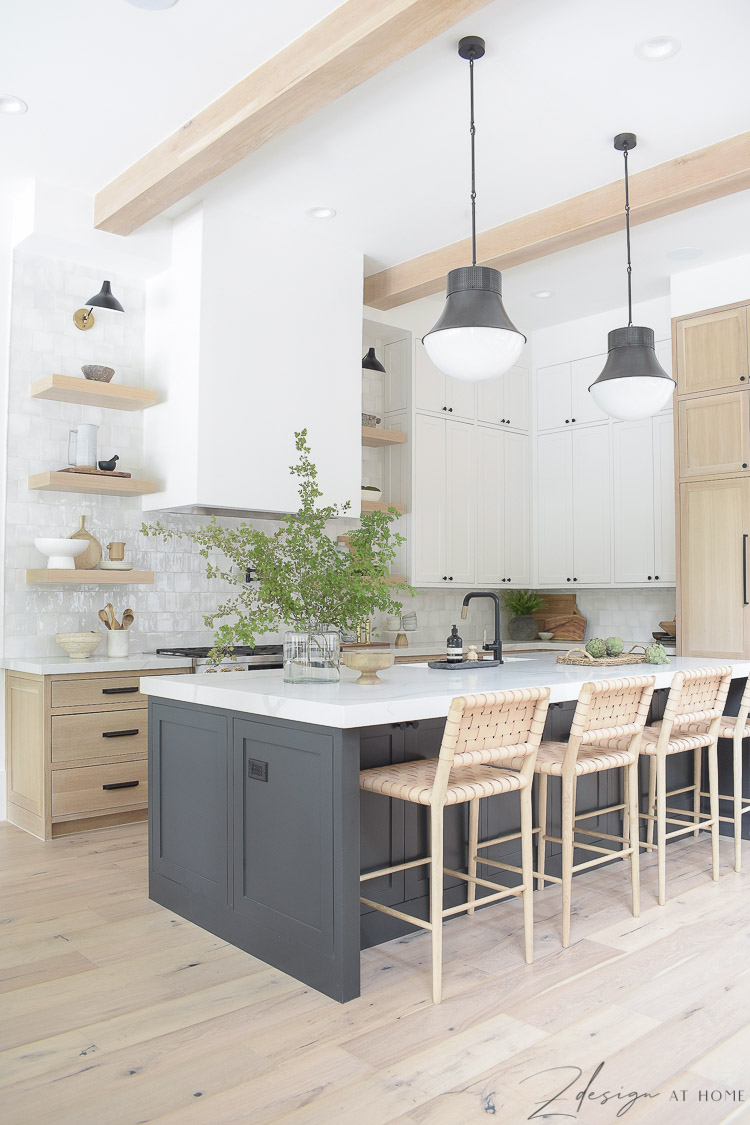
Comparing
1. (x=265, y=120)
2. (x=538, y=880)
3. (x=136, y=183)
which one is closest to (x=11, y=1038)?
(x=538, y=880)

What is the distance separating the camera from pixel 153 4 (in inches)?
121

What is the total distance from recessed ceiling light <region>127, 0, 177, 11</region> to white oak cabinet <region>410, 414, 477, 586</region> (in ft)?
11.4

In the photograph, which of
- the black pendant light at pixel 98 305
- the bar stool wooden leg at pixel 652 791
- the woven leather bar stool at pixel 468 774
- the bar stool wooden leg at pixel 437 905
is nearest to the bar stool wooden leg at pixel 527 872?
the woven leather bar stool at pixel 468 774

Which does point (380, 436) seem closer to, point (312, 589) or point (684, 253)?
point (684, 253)

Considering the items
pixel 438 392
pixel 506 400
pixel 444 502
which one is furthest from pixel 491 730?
pixel 506 400

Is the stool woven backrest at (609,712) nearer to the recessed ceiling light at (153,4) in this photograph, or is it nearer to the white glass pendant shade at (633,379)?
the white glass pendant shade at (633,379)

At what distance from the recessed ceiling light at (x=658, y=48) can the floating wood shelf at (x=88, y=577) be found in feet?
11.1

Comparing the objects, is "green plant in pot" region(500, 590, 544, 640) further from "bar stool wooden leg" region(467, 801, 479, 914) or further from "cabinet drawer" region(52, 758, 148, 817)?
"bar stool wooden leg" region(467, 801, 479, 914)

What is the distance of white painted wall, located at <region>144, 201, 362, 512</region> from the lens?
4.77 m

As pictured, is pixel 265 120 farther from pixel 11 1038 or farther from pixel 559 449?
pixel 559 449

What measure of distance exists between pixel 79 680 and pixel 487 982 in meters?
2.54

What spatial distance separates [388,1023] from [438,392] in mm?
4799

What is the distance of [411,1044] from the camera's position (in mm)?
2229

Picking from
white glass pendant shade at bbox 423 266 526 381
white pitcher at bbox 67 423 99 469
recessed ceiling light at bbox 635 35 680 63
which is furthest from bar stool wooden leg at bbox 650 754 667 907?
white pitcher at bbox 67 423 99 469
